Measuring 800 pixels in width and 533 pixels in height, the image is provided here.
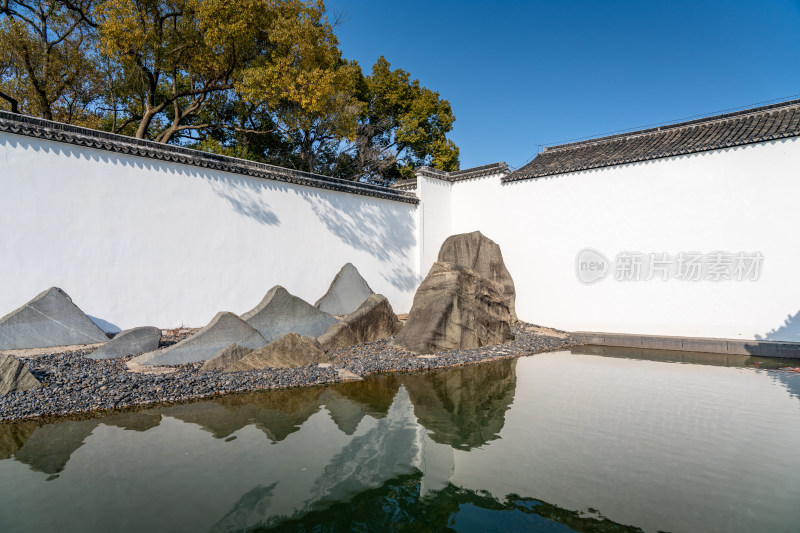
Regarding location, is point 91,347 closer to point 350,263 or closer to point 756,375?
point 350,263

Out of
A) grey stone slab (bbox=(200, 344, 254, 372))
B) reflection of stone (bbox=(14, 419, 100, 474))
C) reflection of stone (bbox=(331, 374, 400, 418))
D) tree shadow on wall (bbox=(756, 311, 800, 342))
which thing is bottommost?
reflection of stone (bbox=(14, 419, 100, 474))

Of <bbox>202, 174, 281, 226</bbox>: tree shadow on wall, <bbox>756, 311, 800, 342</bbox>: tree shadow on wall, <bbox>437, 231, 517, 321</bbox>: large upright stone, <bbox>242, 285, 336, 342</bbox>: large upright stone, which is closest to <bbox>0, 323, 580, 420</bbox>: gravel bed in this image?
<bbox>242, 285, 336, 342</bbox>: large upright stone

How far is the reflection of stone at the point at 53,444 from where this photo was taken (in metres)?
3.55

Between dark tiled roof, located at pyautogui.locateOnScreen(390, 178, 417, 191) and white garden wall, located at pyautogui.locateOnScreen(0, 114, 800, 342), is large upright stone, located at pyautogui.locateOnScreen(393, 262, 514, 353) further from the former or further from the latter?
dark tiled roof, located at pyautogui.locateOnScreen(390, 178, 417, 191)

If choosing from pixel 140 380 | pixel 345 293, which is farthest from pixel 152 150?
pixel 345 293

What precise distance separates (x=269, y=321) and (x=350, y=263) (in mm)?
3351

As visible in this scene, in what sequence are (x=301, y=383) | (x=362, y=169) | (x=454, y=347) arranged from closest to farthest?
(x=301, y=383)
(x=454, y=347)
(x=362, y=169)

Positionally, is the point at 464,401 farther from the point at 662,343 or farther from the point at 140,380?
the point at 662,343

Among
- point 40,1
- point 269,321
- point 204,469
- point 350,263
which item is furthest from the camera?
point 40,1

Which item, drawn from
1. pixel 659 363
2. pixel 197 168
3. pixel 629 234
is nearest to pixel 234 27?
pixel 197 168

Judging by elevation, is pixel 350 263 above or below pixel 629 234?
below

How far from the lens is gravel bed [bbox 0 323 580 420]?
A: 474cm

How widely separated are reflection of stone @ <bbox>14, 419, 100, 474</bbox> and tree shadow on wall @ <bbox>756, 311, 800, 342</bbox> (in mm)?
10469

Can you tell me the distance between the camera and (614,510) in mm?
2945
